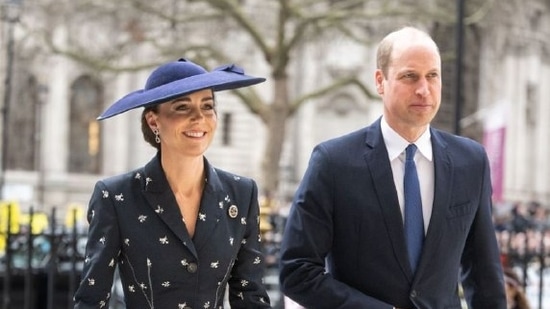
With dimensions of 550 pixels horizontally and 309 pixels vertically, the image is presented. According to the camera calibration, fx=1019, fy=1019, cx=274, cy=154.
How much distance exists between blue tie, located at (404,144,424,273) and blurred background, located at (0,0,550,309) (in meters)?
5.55

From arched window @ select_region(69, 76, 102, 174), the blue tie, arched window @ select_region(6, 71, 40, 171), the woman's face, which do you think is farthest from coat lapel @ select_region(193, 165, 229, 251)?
arched window @ select_region(69, 76, 102, 174)

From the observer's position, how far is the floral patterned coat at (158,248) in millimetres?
3775

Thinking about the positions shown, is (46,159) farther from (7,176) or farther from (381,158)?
(381,158)

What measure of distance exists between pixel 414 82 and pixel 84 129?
45.2 m

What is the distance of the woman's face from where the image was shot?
3.76 m

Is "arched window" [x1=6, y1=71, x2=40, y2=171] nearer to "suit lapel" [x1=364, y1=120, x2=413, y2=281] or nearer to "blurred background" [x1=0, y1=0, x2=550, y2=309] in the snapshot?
"blurred background" [x1=0, y1=0, x2=550, y2=309]

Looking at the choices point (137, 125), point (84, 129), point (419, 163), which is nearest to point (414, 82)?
point (419, 163)

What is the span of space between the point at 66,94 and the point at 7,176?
4957mm

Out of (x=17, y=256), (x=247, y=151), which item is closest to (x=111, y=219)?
(x=17, y=256)

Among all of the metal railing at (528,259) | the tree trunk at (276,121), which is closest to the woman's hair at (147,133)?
the metal railing at (528,259)

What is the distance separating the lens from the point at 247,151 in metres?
45.9

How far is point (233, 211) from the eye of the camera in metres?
3.94

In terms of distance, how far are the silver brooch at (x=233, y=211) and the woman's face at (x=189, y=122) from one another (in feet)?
0.86

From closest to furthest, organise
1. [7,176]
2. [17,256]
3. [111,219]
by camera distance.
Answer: [111,219], [17,256], [7,176]
